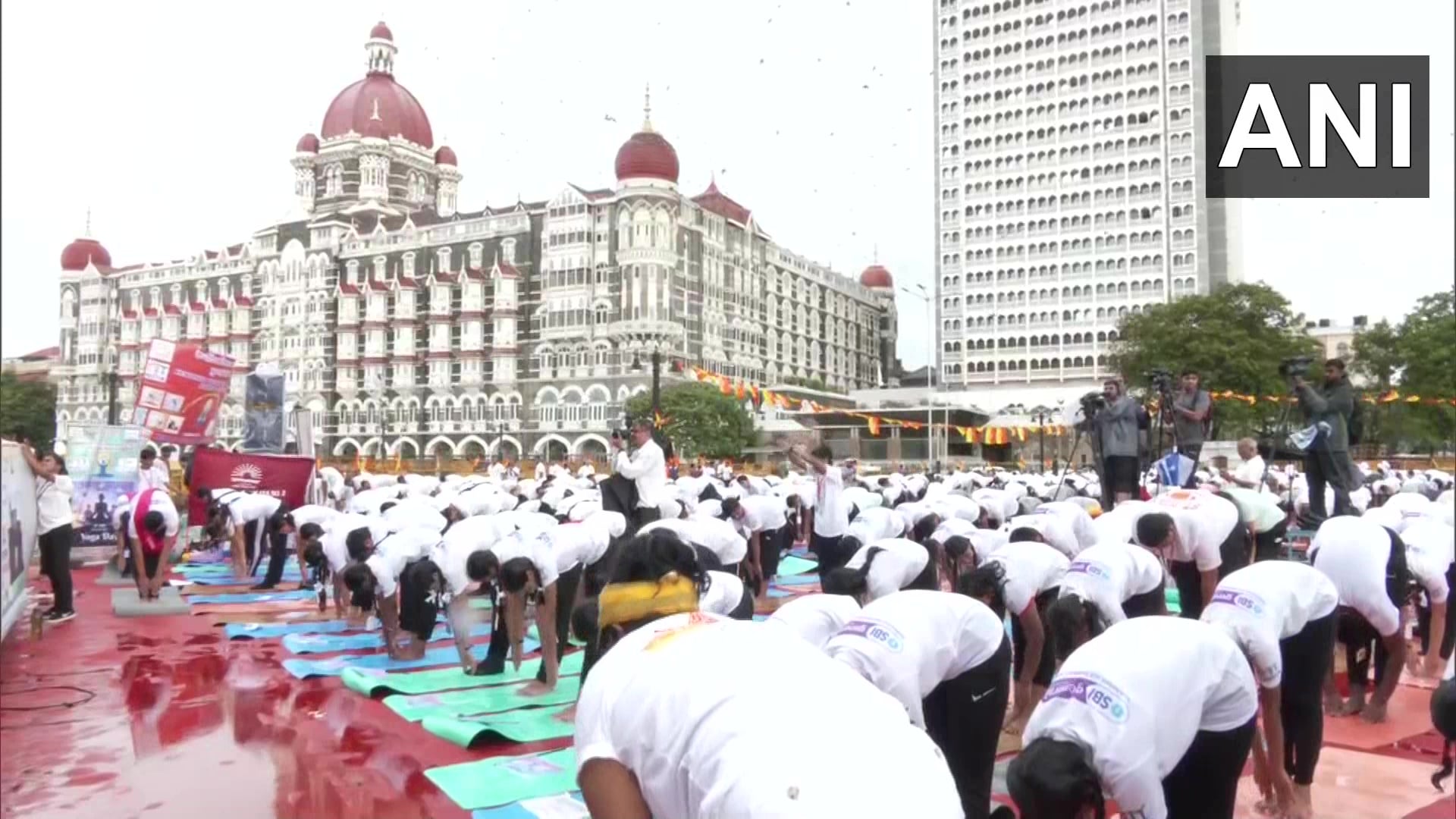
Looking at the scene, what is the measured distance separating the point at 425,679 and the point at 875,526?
3.75 m

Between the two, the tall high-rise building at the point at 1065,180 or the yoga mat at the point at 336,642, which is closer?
the yoga mat at the point at 336,642

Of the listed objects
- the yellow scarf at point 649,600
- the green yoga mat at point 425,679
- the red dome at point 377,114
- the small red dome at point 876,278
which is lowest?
the green yoga mat at point 425,679

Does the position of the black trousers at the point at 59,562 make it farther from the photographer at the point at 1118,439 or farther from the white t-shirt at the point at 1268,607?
the white t-shirt at the point at 1268,607

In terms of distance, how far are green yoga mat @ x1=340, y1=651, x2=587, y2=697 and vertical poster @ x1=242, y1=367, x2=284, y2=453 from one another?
41.2ft

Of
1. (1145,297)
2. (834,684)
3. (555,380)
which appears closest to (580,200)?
(555,380)

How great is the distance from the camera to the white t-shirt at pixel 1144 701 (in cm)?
271

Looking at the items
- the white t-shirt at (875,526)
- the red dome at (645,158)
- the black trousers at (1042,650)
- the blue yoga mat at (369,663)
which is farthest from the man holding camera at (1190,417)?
the red dome at (645,158)

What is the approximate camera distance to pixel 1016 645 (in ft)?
19.9

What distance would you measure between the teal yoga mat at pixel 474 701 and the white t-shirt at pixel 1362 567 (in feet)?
14.1

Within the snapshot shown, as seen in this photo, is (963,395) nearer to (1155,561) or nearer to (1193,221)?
(1193,221)

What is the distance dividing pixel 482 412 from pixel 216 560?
42.4 m

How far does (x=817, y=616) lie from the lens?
167 inches

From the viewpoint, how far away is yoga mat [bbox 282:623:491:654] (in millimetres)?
8695

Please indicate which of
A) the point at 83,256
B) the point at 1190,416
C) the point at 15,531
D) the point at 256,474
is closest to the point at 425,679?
the point at 15,531
